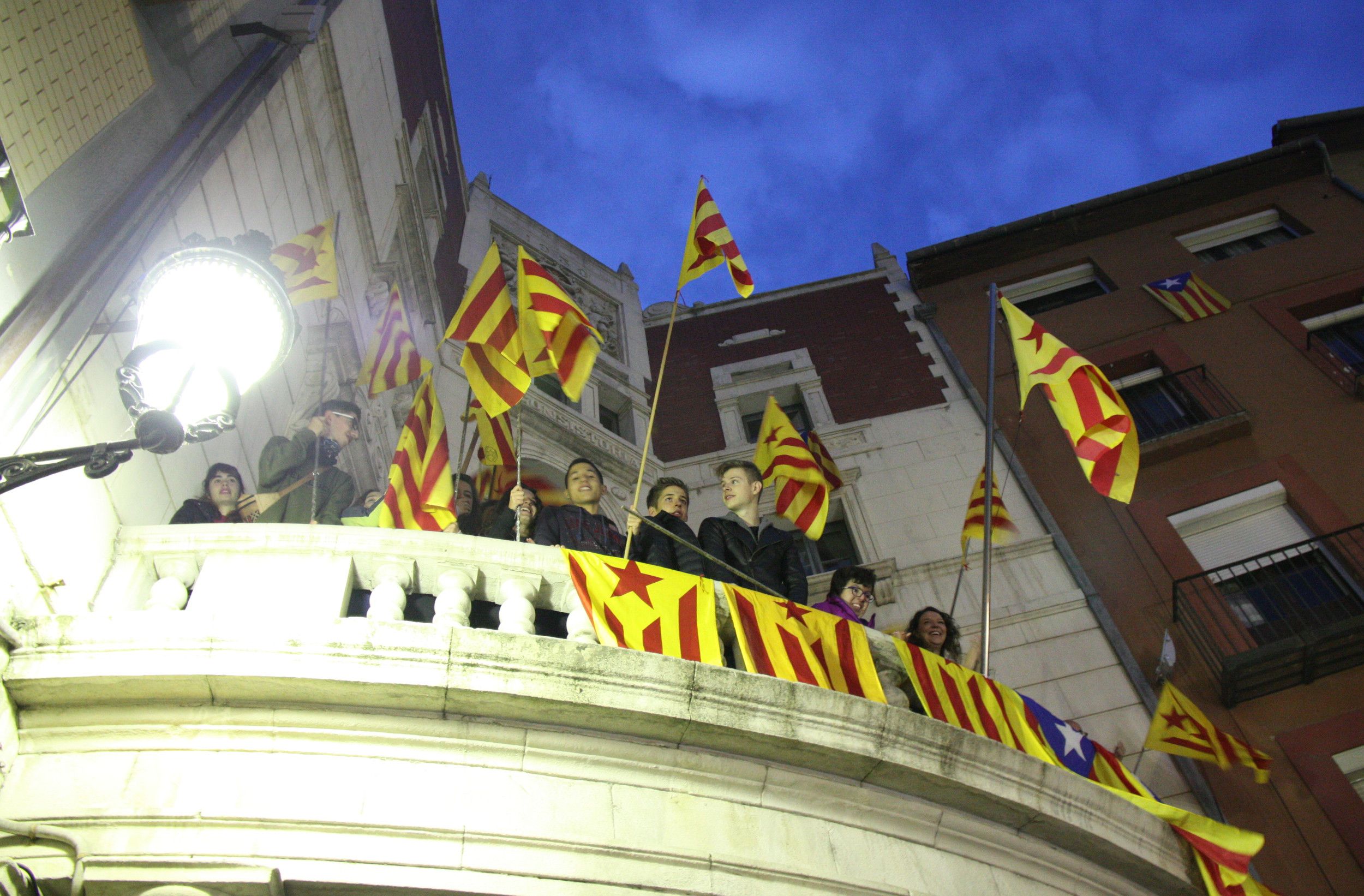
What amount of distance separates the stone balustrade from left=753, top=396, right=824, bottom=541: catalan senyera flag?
5.19 metres

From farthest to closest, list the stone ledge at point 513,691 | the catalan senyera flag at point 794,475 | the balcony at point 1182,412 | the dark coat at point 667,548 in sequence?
1. the balcony at point 1182,412
2. the catalan senyera flag at point 794,475
3. the dark coat at point 667,548
4. the stone ledge at point 513,691

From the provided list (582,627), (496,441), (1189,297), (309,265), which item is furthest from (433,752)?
(1189,297)

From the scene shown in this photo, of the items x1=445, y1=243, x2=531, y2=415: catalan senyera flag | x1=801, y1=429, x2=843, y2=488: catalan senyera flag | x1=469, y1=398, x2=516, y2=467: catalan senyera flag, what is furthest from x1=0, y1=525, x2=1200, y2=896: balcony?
x1=801, y1=429, x2=843, y2=488: catalan senyera flag

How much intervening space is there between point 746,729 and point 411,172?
40.2 feet

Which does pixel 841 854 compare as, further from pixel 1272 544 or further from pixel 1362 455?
pixel 1362 455

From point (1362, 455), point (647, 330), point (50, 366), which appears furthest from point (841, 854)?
point (647, 330)

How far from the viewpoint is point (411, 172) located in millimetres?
15398

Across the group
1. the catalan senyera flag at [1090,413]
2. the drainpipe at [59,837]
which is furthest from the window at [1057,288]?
the drainpipe at [59,837]

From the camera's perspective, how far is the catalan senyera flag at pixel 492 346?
26.8 ft

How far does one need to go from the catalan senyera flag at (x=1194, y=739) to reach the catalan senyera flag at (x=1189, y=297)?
8031mm

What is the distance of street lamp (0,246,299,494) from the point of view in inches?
161

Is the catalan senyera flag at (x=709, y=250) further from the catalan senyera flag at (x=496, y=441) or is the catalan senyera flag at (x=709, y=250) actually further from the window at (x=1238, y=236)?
the window at (x=1238, y=236)

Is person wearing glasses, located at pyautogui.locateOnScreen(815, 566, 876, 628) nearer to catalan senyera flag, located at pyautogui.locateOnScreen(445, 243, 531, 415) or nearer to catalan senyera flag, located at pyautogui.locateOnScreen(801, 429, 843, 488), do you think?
catalan senyera flag, located at pyautogui.locateOnScreen(445, 243, 531, 415)

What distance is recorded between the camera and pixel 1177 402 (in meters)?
15.6
